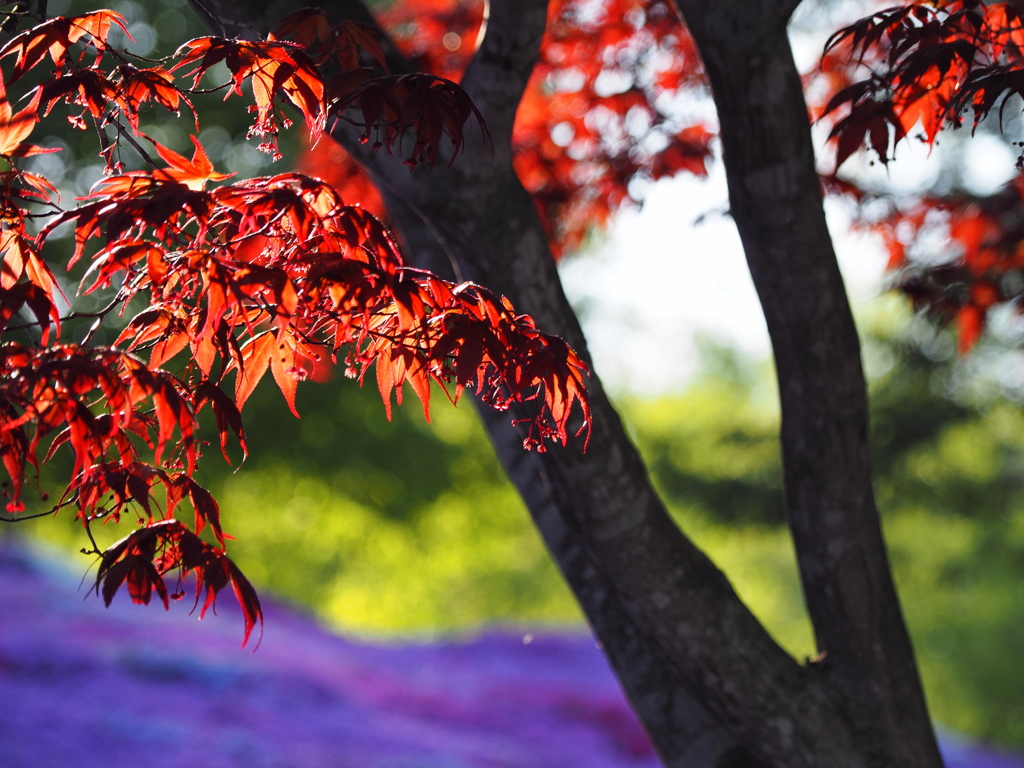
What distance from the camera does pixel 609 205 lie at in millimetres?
3018

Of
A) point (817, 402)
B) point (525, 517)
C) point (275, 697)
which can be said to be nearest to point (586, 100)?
point (817, 402)

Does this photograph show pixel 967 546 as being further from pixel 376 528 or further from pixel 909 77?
pixel 909 77

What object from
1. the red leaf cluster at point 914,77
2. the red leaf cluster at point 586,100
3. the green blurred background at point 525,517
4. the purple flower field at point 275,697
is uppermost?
the green blurred background at point 525,517

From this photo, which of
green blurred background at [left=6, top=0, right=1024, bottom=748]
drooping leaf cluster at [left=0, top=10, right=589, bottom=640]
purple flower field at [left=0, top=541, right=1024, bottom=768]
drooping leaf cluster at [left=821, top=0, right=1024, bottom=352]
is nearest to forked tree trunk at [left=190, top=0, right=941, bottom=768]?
drooping leaf cluster at [left=821, top=0, right=1024, bottom=352]

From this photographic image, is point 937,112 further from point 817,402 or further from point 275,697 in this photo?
point 275,697

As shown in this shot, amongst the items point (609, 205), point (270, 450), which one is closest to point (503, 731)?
point (609, 205)

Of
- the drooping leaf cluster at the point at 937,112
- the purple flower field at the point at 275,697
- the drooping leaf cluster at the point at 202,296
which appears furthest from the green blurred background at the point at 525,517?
the drooping leaf cluster at the point at 202,296

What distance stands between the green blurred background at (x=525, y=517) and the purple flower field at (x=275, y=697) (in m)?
1.39

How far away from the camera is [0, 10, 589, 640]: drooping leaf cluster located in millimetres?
1134

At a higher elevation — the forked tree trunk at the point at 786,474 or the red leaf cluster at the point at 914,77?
the red leaf cluster at the point at 914,77

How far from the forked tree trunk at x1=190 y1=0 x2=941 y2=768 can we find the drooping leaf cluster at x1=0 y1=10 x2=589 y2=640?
423 mm

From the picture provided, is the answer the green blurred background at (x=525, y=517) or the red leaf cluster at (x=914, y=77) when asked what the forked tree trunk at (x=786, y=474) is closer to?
the red leaf cluster at (x=914, y=77)

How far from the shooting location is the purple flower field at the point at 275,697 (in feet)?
11.5

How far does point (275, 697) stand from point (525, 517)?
8738mm
